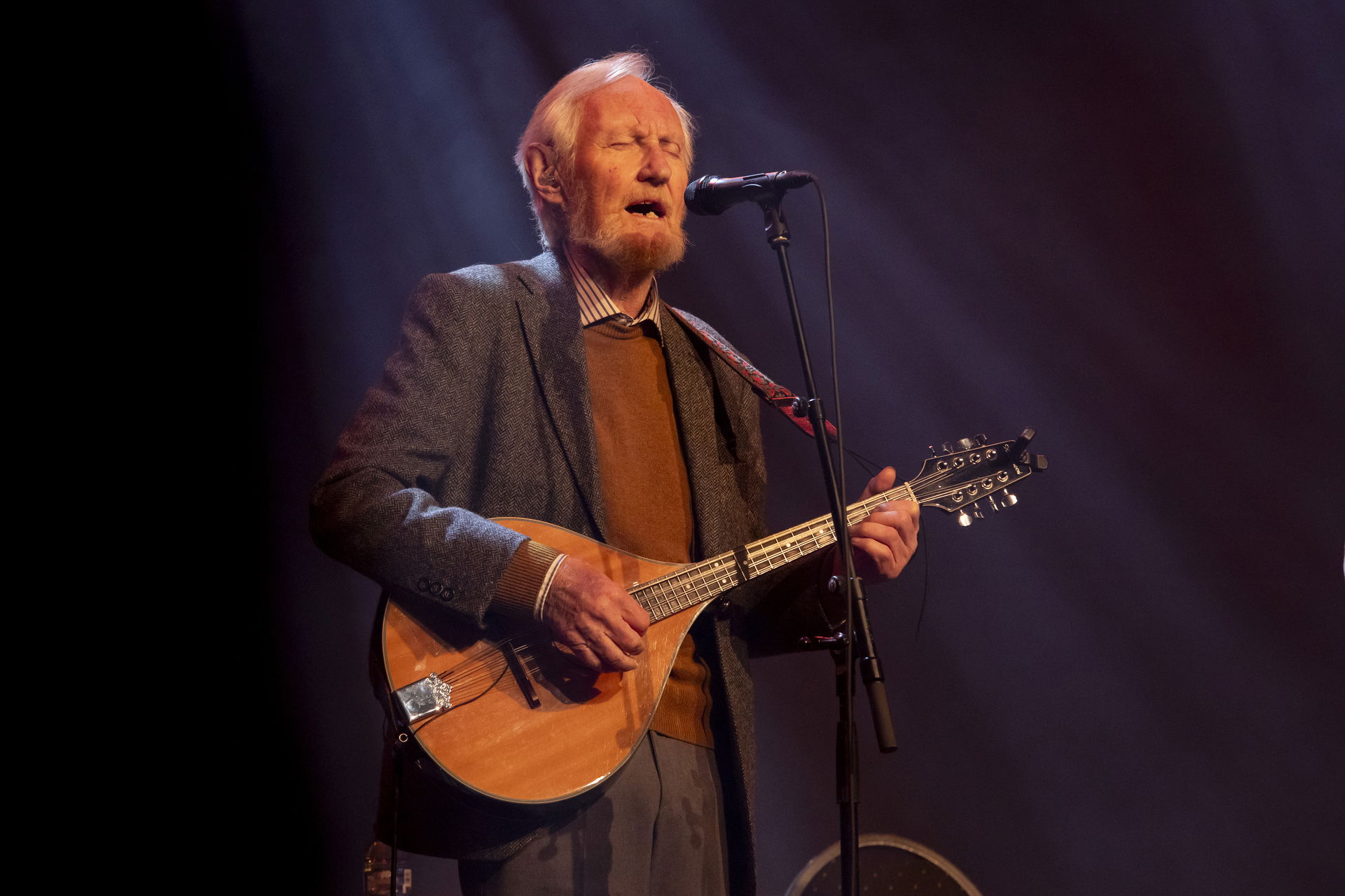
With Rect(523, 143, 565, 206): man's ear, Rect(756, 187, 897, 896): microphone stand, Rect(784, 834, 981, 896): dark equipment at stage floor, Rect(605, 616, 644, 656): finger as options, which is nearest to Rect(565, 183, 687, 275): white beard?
Rect(523, 143, 565, 206): man's ear

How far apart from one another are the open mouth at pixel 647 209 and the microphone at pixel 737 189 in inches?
16.5

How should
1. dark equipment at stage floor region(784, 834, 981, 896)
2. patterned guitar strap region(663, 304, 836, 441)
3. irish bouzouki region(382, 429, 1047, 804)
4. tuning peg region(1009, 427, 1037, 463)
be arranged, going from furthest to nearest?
dark equipment at stage floor region(784, 834, 981, 896)
patterned guitar strap region(663, 304, 836, 441)
tuning peg region(1009, 427, 1037, 463)
irish bouzouki region(382, 429, 1047, 804)

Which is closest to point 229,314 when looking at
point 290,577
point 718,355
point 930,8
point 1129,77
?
point 290,577

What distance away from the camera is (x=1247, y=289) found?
377cm

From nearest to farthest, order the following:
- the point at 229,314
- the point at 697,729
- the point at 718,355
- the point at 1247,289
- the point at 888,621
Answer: the point at 697,729 < the point at 718,355 < the point at 229,314 < the point at 1247,289 < the point at 888,621

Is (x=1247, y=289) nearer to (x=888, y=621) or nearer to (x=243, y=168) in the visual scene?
(x=888, y=621)

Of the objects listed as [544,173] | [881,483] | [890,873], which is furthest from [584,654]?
[890,873]

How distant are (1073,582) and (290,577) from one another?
3.13 m

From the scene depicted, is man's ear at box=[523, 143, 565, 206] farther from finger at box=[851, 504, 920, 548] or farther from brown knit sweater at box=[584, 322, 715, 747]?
finger at box=[851, 504, 920, 548]

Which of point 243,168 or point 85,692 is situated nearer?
point 85,692

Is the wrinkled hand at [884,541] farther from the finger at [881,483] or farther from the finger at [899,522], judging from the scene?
the finger at [881,483]

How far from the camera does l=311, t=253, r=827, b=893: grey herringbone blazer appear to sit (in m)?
1.89

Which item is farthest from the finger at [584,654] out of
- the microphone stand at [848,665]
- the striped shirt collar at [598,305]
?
the striped shirt collar at [598,305]

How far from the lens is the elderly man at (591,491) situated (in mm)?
1880
